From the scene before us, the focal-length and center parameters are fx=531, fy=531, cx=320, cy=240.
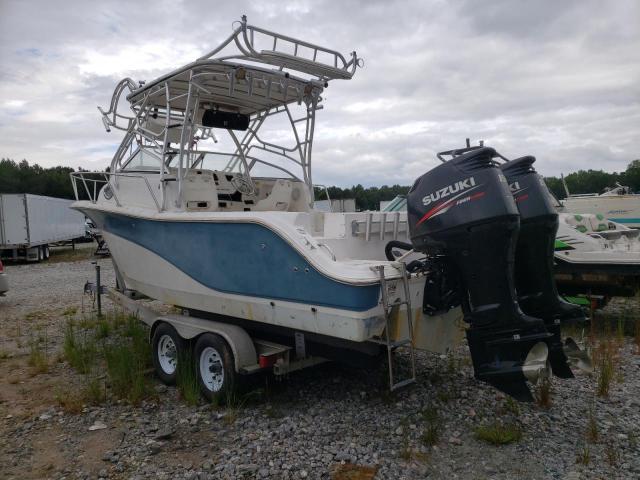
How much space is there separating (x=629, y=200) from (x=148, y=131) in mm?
10611

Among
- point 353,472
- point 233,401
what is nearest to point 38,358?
point 233,401

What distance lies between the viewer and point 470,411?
4387mm

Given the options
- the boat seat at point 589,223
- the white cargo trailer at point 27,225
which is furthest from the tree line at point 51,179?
the boat seat at point 589,223

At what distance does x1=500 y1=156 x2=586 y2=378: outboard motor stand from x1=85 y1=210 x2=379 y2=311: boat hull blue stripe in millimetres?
1162

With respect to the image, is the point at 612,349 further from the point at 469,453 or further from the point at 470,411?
the point at 469,453

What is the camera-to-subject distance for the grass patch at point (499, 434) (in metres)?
3.79

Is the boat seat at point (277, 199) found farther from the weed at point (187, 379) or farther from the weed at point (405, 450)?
the weed at point (405, 450)

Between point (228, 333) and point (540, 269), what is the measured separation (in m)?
2.62

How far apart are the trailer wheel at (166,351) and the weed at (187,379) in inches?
4.0

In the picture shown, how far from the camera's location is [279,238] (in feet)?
13.5

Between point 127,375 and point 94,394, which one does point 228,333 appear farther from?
point 94,394

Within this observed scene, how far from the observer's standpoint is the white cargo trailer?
17.4m

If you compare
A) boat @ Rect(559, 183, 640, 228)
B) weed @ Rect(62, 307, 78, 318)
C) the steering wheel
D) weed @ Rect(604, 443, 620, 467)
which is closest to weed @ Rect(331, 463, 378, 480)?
weed @ Rect(604, 443, 620, 467)

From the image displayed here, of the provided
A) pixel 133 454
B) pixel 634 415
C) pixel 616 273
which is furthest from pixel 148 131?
pixel 616 273
